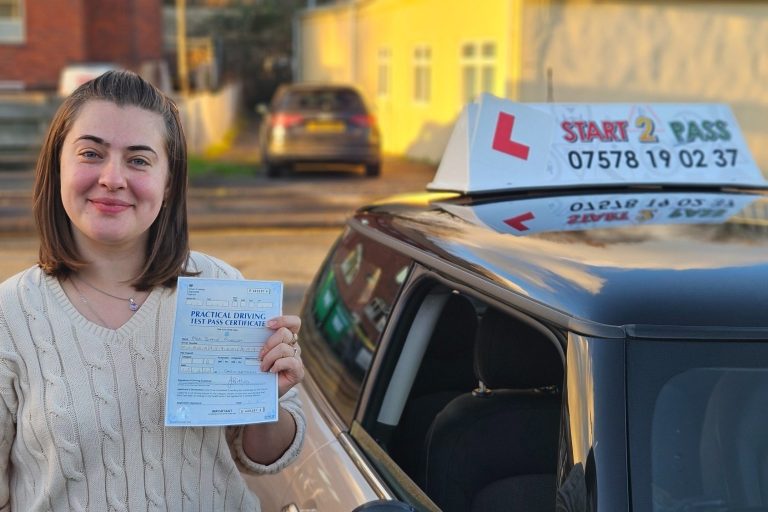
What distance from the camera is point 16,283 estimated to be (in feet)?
6.79

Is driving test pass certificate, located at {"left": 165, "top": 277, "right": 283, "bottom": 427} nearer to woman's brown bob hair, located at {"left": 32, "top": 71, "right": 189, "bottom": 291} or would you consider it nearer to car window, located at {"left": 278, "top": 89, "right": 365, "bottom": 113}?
woman's brown bob hair, located at {"left": 32, "top": 71, "right": 189, "bottom": 291}

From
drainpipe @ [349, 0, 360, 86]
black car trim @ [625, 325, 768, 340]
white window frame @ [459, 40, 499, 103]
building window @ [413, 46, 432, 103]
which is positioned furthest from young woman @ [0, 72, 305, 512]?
drainpipe @ [349, 0, 360, 86]

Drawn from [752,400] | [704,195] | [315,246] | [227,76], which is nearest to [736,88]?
[315,246]

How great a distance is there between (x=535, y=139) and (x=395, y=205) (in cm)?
48

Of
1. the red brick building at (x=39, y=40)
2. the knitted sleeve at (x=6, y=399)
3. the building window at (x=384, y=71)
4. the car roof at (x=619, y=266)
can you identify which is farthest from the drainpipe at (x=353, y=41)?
the knitted sleeve at (x=6, y=399)

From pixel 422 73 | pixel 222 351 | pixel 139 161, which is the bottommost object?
pixel 222 351

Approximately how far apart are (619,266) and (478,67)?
17046 millimetres

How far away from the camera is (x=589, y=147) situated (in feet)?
11.3

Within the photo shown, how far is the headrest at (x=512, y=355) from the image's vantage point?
266 cm

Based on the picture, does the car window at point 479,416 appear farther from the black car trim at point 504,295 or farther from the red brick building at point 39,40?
the red brick building at point 39,40

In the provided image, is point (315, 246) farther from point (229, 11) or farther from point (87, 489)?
point (229, 11)

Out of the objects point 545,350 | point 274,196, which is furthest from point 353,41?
point 545,350

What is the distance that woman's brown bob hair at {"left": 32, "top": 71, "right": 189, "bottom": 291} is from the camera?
2080 mm

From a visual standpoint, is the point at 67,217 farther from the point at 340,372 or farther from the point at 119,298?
the point at 340,372
